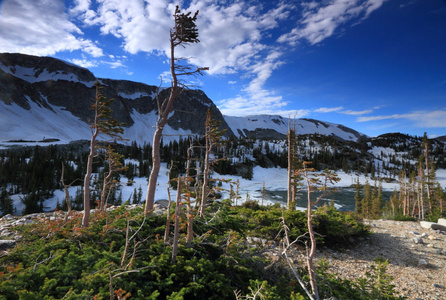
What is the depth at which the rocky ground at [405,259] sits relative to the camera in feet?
18.3

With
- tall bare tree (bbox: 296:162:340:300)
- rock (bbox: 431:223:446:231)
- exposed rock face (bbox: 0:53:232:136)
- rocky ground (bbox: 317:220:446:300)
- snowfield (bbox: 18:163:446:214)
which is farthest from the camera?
exposed rock face (bbox: 0:53:232:136)

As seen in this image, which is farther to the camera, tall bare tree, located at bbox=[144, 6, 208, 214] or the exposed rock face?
the exposed rock face

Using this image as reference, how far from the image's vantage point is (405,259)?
7.35 m

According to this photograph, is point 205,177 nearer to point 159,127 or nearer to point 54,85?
point 159,127

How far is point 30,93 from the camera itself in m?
74.9

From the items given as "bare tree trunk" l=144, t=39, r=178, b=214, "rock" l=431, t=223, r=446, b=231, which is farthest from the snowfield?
"bare tree trunk" l=144, t=39, r=178, b=214

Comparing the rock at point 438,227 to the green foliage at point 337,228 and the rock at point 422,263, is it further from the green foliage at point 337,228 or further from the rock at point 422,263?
the rock at point 422,263

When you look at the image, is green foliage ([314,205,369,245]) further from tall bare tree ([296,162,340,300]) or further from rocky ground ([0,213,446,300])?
tall bare tree ([296,162,340,300])

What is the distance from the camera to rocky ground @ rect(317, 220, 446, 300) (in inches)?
219

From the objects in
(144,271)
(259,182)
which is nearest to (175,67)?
(144,271)

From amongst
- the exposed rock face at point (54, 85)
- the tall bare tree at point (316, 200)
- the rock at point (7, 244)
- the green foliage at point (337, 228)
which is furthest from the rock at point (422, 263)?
the exposed rock face at point (54, 85)

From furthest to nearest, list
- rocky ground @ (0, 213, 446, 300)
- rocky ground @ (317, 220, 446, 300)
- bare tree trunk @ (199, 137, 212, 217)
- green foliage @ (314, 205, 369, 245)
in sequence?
green foliage @ (314, 205, 369, 245) < bare tree trunk @ (199, 137, 212, 217) < rocky ground @ (317, 220, 446, 300) < rocky ground @ (0, 213, 446, 300)

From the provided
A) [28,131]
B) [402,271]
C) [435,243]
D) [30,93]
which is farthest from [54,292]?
[30,93]

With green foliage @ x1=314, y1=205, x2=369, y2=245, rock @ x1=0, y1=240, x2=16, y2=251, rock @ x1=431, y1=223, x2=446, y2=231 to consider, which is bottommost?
rock @ x1=431, y1=223, x2=446, y2=231
